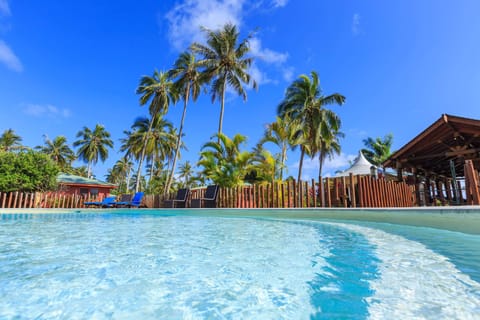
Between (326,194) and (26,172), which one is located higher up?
(26,172)

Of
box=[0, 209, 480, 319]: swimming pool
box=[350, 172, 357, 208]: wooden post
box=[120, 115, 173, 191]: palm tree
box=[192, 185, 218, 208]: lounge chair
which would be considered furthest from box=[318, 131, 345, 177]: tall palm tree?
box=[0, 209, 480, 319]: swimming pool

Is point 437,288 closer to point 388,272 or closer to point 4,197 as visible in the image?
point 388,272

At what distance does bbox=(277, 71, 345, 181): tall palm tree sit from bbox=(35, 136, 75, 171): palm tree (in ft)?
104

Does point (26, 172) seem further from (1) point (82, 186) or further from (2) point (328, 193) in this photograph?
(2) point (328, 193)

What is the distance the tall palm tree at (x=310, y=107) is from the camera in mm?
17234

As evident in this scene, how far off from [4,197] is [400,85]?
2358 centimetres

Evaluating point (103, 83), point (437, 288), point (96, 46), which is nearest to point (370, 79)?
point (437, 288)

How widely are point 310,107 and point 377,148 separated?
1766cm

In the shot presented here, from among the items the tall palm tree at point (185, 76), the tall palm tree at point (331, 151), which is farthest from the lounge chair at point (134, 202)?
the tall palm tree at point (331, 151)

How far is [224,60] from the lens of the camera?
60.9ft

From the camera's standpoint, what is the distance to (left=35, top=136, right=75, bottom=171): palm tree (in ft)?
113

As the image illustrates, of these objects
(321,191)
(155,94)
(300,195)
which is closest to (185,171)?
(155,94)

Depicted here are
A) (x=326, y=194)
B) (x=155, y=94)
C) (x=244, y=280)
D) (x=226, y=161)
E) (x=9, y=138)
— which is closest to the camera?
(x=244, y=280)

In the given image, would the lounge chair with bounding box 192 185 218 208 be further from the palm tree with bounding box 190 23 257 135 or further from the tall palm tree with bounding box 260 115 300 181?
the palm tree with bounding box 190 23 257 135
